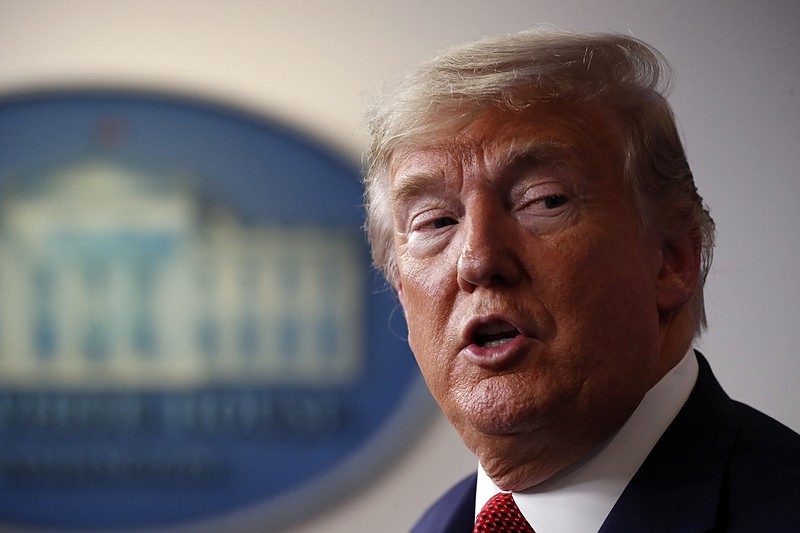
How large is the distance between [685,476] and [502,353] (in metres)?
0.24

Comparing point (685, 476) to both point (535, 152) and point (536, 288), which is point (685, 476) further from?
point (535, 152)

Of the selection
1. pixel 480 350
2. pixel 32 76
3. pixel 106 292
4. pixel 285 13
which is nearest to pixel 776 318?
pixel 480 350

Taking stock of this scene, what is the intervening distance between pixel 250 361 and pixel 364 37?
76cm

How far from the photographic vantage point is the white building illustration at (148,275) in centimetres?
183

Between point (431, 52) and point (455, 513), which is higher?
point (431, 52)

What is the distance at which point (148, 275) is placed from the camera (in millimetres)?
1842

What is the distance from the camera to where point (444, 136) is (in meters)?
1.04

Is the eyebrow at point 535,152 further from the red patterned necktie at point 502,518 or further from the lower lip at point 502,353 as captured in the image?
the red patterned necktie at point 502,518

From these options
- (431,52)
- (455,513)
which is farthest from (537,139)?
(431,52)

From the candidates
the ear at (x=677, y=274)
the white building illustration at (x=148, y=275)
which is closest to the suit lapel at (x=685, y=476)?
the ear at (x=677, y=274)

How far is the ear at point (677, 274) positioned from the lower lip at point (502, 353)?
0.66 ft

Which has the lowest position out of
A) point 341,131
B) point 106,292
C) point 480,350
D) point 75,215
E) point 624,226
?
point 480,350

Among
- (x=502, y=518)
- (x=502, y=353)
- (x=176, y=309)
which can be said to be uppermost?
(x=176, y=309)

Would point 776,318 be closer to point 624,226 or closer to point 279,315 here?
point 624,226
